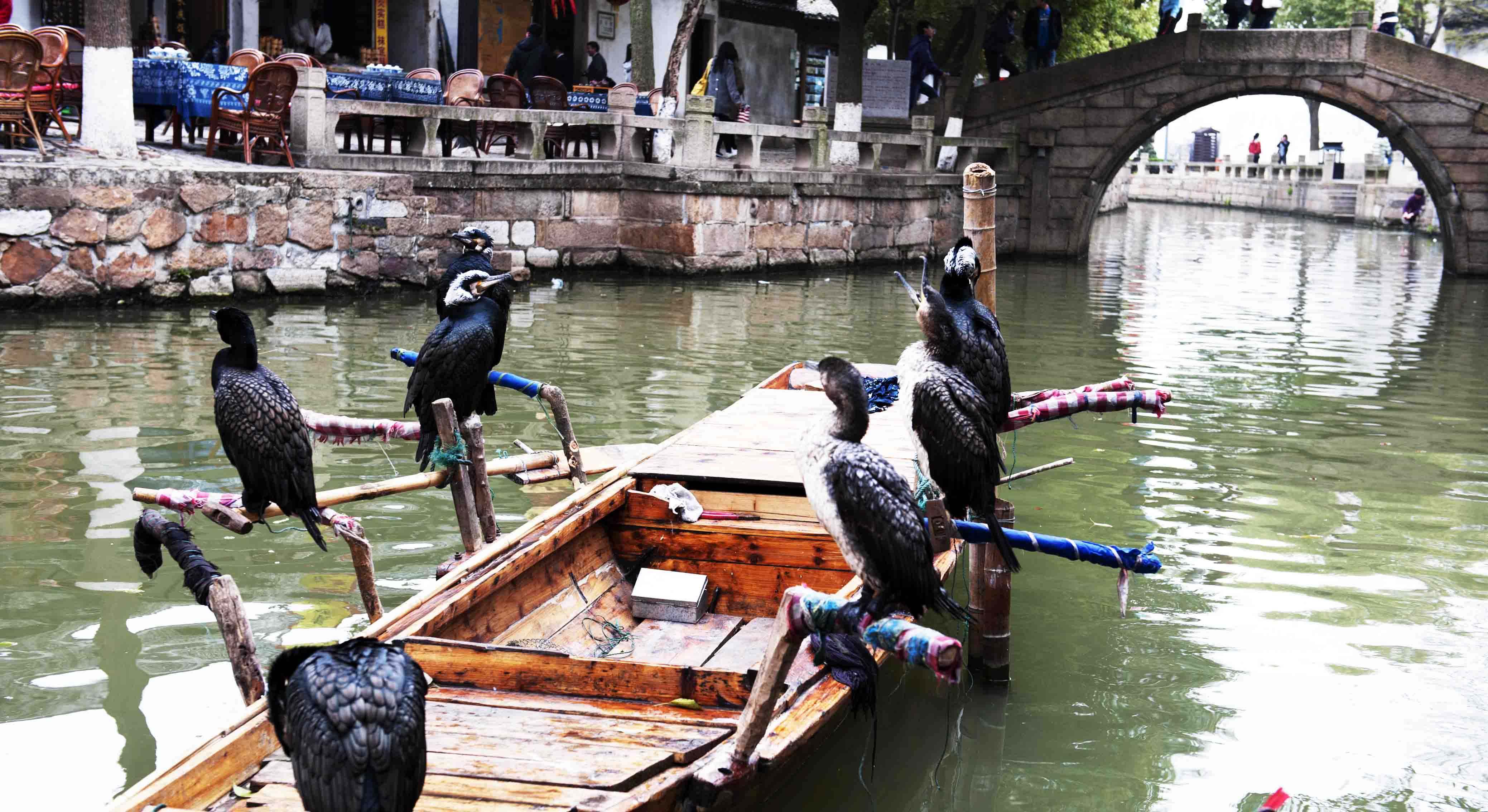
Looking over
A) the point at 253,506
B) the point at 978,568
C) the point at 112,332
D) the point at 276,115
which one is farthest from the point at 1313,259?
the point at 253,506

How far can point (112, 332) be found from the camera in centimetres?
1129

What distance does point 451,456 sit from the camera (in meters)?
5.42

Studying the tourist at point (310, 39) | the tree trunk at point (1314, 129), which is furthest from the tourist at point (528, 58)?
the tree trunk at point (1314, 129)

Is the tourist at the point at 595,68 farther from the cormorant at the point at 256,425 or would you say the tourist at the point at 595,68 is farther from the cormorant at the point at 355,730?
the cormorant at the point at 355,730

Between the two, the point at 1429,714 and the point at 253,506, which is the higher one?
the point at 253,506

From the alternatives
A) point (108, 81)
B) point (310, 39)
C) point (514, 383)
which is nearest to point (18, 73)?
point (108, 81)

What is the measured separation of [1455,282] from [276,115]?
16.4 m

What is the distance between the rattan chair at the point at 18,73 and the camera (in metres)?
11.4

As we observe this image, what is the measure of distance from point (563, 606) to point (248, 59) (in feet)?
37.0

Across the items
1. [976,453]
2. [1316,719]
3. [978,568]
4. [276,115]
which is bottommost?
[1316,719]

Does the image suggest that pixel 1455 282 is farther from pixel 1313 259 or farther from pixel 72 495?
pixel 72 495

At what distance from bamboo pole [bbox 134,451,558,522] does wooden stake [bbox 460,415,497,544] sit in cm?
6

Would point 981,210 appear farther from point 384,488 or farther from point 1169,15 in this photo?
point 1169,15

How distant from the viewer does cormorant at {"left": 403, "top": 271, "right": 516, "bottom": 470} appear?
561 centimetres
